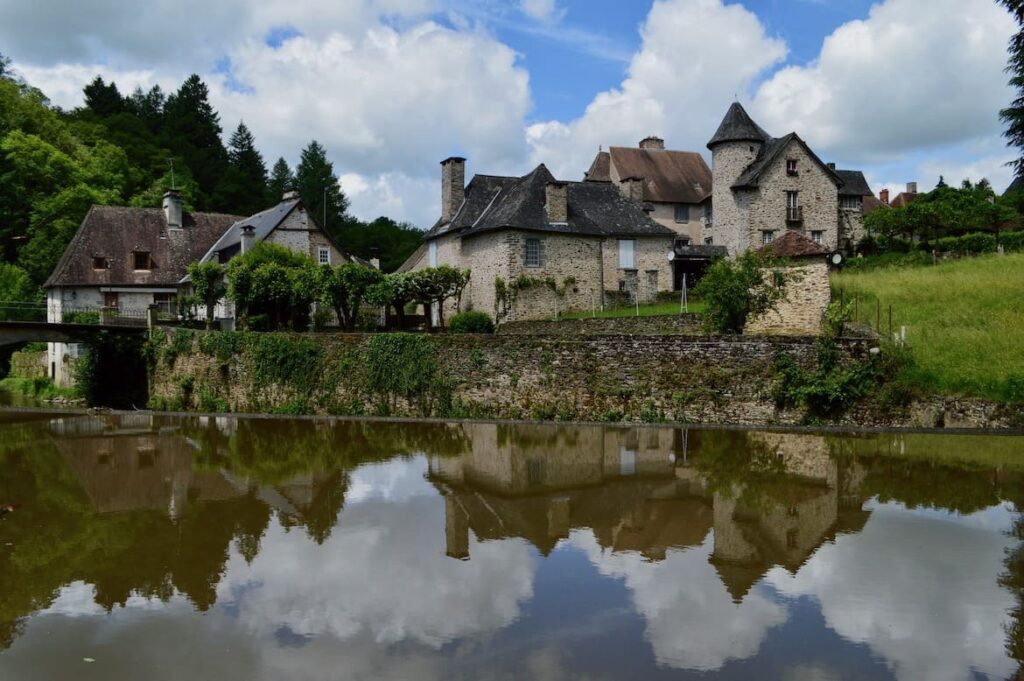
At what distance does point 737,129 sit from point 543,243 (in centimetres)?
1444

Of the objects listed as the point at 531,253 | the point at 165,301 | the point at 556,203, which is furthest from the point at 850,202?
the point at 165,301

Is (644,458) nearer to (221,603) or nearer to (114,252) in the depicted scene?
(221,603)

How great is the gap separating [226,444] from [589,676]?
1415 centimetres

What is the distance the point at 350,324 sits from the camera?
29469 millimetres

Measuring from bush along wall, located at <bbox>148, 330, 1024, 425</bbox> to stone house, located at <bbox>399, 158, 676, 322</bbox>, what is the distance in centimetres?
858

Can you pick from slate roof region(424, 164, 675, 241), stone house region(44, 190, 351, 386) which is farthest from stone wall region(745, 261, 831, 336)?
stone house region(44, 190, 351, 386)

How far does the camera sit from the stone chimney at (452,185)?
112 ft

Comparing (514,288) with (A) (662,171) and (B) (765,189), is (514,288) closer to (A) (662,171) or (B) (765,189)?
(B) (765,189)

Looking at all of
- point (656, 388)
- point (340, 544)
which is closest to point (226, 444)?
point (340, 544)

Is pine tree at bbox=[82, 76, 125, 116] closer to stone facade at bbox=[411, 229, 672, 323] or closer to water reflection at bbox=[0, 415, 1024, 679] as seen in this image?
stone facade at bbox=[411, 229, 672, 323]

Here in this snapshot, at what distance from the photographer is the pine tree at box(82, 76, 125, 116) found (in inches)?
2539

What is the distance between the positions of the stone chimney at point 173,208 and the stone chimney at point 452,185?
48.9ft

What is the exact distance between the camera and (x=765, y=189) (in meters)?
37.4

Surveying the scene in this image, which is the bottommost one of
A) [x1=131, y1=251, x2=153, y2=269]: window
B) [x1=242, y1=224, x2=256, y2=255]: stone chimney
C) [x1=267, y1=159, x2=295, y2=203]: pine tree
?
[x1=131, y1=251, x2=153, y2=269]: window
